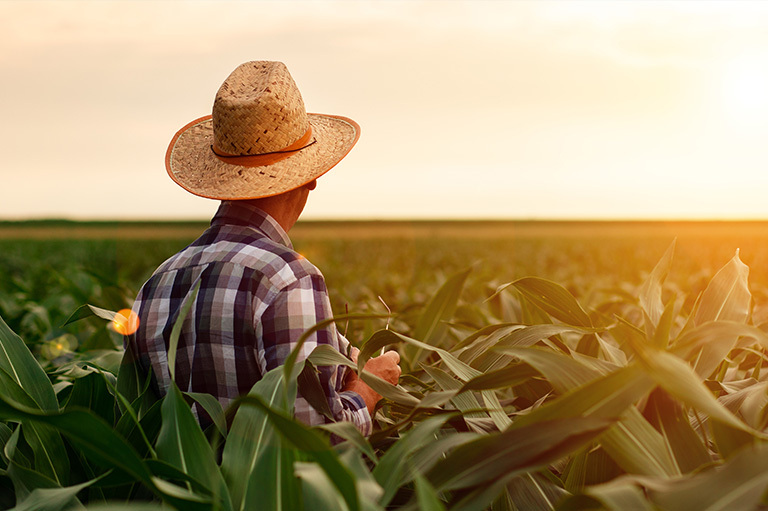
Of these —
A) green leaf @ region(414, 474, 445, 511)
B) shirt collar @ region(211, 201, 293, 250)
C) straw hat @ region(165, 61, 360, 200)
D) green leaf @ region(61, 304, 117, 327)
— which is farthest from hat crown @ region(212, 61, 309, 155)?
green leaf @ region(414, 474, 445, 511)

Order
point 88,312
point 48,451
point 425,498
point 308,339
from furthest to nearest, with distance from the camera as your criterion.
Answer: point 88,312 < point 308,339 < point 48,451 < point 425,498

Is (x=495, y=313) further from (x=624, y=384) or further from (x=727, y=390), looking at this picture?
(x=624, y=384)

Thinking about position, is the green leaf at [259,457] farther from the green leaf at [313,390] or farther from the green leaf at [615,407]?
the green leaf at [615,407]

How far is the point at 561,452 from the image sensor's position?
2.59 feet

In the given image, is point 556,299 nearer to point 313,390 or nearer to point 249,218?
point 313,390

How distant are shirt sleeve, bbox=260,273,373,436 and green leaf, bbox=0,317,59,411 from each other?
1.56 ft

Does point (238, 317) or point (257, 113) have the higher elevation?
point (257, 113)

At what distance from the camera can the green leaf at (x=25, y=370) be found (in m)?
1.31

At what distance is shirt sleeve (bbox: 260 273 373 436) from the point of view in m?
1.35

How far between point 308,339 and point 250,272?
0.73 ft

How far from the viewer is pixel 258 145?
5.53 ft

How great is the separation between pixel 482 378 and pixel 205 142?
1313mm

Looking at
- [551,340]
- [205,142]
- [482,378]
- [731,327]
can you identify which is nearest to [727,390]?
[551,340]

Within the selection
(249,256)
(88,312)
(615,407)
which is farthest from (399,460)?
(88,312)
